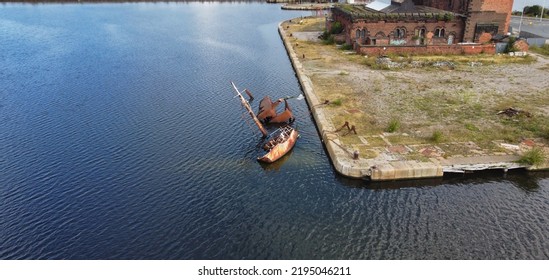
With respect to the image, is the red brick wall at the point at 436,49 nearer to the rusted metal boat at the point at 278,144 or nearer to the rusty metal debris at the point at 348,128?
the rusty metal debris at the point at 348,128

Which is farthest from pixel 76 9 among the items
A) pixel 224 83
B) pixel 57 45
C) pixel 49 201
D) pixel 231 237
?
pixel 231 237

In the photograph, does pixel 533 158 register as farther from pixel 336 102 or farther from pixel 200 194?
pixel 200 194

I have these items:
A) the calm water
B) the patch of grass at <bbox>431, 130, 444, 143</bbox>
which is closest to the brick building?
the calm water

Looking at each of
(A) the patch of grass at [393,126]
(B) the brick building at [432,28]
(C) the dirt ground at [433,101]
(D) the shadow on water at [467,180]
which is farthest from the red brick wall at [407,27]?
(D) the shadow on water at [467,180]

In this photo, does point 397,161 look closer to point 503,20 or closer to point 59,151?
point 59,151

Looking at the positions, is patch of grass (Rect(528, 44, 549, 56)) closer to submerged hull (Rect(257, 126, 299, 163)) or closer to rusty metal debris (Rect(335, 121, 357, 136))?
rusty metal debris (Rect(335, 121, 357, 136))
